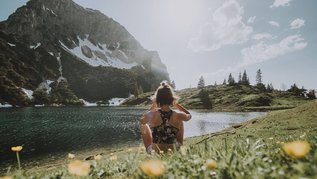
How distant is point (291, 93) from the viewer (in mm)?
179875

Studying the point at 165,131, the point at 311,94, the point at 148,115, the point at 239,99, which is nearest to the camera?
the point at 148,115

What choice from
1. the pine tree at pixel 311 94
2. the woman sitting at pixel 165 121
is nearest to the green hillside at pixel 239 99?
the pine tree at pixel 311 94

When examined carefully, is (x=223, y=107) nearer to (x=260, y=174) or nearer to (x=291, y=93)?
(x=291, y=93)

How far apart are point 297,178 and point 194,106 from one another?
556 ft

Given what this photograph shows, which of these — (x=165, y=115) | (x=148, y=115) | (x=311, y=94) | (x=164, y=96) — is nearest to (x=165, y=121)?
(x=165, y=115)

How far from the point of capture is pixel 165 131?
9070mm

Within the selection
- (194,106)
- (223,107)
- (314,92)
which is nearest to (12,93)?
(194,106)

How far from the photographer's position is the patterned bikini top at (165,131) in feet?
29.6

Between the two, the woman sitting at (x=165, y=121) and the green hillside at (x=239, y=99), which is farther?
the green hillside at (x=239, y=99)

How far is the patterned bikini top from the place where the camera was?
29.6ft

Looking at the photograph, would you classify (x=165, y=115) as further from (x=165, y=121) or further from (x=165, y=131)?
(x=165, y=131)

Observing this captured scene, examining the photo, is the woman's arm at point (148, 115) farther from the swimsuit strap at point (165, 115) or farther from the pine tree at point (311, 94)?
the pine tree at point (311, 94)

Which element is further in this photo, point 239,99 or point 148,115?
point 239,99

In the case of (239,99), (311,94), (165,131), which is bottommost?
(165,131)
